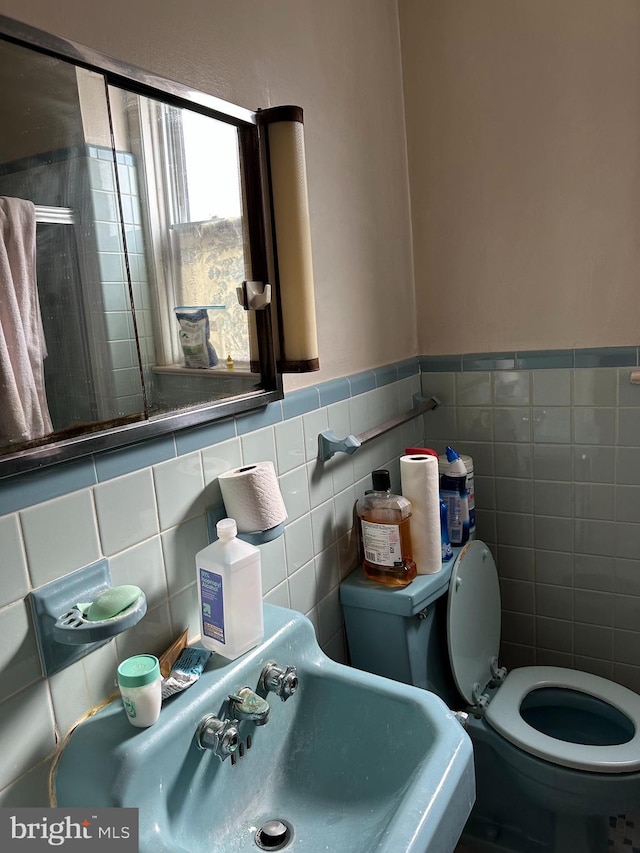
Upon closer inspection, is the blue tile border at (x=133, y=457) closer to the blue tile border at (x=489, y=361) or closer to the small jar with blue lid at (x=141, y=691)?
the small jar with blue lid at (x=141, y=691)

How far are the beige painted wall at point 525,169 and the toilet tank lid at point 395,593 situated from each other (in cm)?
69

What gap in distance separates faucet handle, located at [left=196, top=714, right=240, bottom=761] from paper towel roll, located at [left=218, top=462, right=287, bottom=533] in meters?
0.28

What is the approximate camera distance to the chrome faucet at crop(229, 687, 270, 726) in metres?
0.87

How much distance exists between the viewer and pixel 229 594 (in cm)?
92

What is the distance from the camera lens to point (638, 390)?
159 centimetres

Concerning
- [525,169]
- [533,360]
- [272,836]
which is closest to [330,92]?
[525,169]

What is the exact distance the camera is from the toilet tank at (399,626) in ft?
4.45

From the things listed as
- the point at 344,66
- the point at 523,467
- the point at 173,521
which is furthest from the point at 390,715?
the point at 344,66

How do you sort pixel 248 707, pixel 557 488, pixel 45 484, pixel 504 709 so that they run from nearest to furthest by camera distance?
1. pixel 45 484
2. pixel 248 707
3. pixel 504 709
4. pixel 557 488

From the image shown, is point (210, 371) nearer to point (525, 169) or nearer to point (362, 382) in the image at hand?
point (362, 382)

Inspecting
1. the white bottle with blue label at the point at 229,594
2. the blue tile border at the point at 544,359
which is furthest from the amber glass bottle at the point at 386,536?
the blue tile border at the point at 544,359

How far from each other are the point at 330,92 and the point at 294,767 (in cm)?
132

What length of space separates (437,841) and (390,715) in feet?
0.71

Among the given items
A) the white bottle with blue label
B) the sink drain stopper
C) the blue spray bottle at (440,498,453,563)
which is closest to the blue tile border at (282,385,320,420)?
the white bottle with blue label
